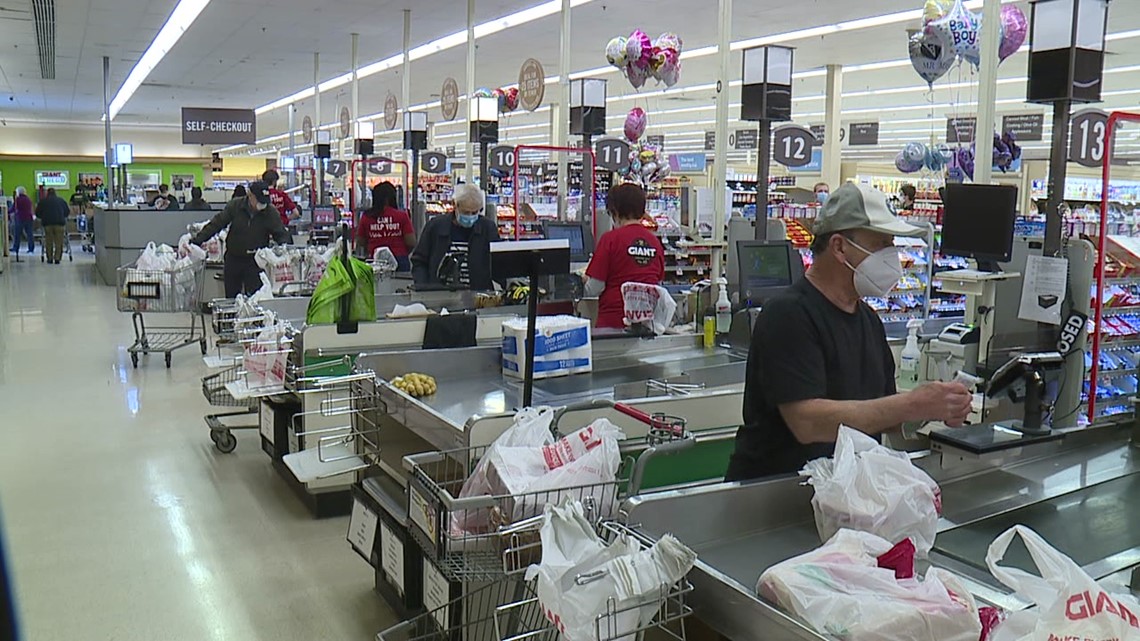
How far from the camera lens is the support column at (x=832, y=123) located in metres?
15.1

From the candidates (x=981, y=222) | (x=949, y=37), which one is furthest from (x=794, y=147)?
(x=981, y=222)

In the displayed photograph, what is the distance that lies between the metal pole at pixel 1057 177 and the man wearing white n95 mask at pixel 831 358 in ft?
4.25

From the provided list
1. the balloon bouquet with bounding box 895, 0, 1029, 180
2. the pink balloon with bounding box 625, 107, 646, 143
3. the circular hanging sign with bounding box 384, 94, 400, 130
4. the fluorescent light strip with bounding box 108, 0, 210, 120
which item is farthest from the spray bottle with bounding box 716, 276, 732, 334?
the circular hanging sign with bounding box 384, 94, 400, 130

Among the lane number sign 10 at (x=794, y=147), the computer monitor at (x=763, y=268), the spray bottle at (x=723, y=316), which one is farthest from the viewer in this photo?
the lane number sign 10 at (x=794, y=147)

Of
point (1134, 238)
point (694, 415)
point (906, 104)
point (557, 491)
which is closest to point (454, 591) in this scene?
point (557, 491)

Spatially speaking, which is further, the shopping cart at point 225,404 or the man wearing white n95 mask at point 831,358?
the shopping cart at point 225,404

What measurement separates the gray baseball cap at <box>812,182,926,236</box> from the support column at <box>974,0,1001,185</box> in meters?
2.36

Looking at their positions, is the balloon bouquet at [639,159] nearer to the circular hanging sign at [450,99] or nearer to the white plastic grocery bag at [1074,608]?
the circular hanging sign at [450,99]

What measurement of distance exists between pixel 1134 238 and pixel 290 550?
3.80m

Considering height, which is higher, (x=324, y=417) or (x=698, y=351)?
(x=698, y=351)

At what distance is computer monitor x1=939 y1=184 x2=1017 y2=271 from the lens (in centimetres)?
365

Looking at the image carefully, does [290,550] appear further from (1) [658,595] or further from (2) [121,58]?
(2) [121,58]

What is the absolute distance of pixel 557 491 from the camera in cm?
212

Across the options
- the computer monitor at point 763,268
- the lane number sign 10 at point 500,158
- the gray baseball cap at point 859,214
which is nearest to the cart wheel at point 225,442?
the computer monitor at point 763,268
